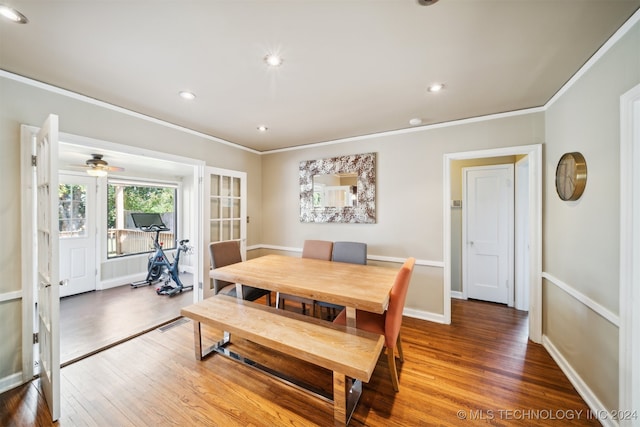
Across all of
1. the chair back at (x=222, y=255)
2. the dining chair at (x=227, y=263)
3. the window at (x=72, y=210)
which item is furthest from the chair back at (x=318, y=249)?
the window at (x=72, y=210)

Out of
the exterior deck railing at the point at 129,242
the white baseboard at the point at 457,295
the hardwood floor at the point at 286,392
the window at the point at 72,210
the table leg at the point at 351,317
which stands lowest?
the hardwood floor at the point at 286,392

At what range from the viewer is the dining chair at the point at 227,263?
109 inches

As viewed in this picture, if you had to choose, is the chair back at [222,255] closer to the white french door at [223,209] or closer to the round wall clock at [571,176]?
the white french door at [223,209]

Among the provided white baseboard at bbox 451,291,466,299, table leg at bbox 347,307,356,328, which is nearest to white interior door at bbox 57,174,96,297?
table leg at bbox 347,307,356,328

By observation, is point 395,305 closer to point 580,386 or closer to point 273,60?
point 580,386

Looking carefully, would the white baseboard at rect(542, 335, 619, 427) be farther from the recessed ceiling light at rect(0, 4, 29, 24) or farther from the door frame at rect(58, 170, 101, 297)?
the door frame at rect(58, 170, 101, 297)

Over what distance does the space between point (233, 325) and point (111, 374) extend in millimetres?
1187

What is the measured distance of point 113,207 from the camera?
4914mm

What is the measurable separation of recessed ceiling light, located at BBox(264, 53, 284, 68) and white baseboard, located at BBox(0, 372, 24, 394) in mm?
3224

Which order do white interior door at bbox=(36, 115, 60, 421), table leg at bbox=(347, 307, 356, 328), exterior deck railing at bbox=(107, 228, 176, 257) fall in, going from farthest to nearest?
exterior deck railing at bbox=(107, 228, 176, 257)
table leg at bbox=(347, 307, 356, 328)
white interior door at bbox=(36, 115, 60, 421)

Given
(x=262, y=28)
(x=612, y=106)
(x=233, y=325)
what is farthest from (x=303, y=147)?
(x=612, y=106)

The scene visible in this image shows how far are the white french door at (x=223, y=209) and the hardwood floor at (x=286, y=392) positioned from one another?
4.46 ft

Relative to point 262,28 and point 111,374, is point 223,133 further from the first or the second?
point 111,374

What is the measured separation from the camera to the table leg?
1.88 m
